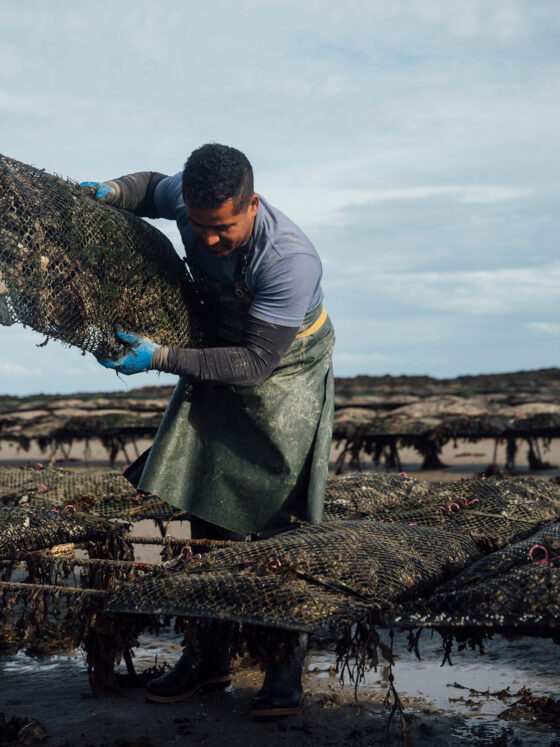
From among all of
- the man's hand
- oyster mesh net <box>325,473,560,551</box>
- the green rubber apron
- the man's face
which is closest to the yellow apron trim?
the green rubber apron

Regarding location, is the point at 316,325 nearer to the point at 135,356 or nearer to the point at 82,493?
the point at 135,356

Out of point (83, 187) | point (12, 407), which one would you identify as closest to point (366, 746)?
point (83, 187)

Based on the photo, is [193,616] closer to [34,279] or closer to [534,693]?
[34,279]

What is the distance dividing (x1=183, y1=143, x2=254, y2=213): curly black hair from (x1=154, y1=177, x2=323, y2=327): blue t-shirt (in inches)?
9.1

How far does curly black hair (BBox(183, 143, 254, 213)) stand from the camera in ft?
10.2

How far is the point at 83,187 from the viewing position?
144 inches

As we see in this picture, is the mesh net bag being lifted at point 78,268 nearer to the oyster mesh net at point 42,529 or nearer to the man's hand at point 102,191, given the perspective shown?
the man's hand at point 102,191

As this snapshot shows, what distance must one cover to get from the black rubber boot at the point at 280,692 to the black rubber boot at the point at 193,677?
30cm

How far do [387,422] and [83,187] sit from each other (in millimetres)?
9879

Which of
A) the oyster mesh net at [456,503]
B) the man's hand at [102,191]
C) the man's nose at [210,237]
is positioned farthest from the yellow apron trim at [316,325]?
the oyster mesh net at [456,503]

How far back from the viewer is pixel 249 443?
3816 millimetres

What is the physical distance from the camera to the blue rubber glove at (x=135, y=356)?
3320 millimetres

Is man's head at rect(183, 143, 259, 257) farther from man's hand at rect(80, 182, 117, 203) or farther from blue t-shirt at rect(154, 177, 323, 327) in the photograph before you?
man's hand at rect(80, 182, 117, 203)

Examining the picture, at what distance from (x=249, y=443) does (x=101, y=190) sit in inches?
52.9
